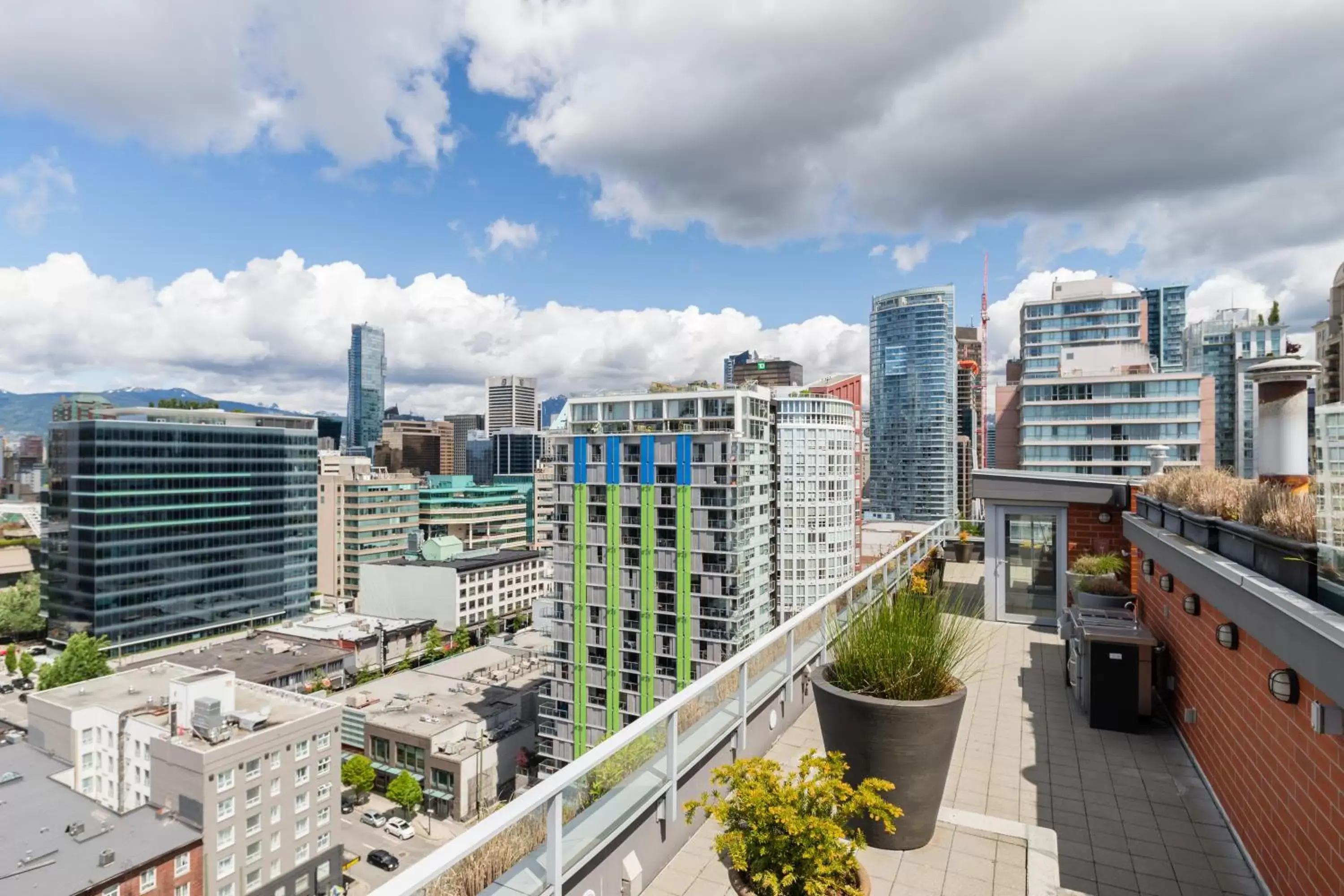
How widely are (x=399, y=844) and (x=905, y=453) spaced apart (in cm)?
12564

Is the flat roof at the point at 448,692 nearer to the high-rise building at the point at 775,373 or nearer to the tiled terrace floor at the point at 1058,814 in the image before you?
the tiled terrace floor at the point at 1058,814

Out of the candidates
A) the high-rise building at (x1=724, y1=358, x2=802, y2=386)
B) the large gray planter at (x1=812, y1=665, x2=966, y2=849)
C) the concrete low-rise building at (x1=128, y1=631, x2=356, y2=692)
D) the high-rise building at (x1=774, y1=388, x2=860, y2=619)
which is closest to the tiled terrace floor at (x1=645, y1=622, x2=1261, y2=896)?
the large gray planter at (x1=812, y1=665, x2=966, y2=849)

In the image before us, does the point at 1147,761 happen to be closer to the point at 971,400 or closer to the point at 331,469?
the point at 331,469

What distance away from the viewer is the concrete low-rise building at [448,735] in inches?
1558

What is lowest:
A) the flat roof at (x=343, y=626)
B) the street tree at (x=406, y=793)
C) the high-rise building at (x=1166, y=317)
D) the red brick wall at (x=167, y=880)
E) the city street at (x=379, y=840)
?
the city street at (x=379, y=840)

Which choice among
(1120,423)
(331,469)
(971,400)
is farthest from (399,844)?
(971,400)

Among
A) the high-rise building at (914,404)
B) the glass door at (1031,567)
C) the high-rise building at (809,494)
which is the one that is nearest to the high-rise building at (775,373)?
the high-rise building at (914,404)

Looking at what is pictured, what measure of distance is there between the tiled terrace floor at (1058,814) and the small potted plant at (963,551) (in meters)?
7.98

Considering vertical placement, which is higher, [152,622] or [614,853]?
[614,853]

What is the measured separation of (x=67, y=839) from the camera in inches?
925

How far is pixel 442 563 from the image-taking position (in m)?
73.1

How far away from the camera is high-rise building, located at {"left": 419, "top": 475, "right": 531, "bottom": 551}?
101 metres

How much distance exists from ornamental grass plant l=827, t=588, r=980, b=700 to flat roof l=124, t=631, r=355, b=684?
178 ft

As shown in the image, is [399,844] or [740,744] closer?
[740,744]
